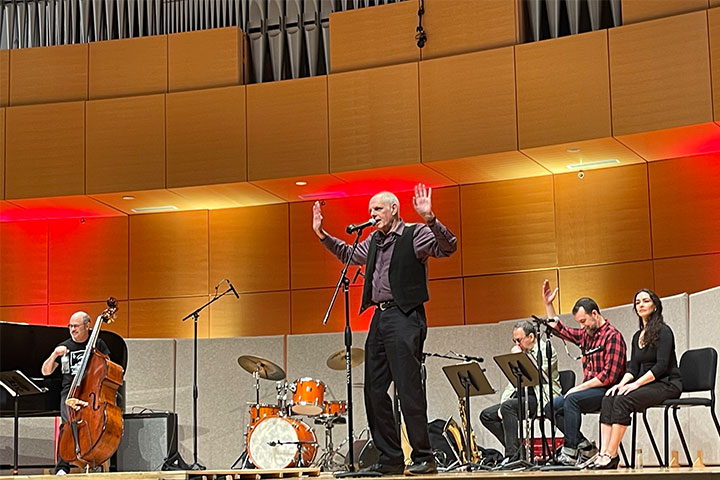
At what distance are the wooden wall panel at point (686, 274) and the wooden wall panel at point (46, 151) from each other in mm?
5238

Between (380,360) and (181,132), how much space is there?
5042 millimetres

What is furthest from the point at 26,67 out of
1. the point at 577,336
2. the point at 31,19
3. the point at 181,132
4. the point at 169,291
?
the point at 577,336

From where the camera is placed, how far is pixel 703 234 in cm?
849

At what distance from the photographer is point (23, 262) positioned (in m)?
10.5

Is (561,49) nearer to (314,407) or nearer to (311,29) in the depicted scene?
(311,29)

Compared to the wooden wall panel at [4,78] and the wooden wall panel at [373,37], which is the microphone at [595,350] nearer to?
the wooden wall panel at [373,37]

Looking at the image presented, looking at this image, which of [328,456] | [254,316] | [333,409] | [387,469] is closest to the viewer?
[387,469]

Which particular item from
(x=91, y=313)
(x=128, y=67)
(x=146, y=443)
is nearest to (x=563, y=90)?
(x=128, y=67)

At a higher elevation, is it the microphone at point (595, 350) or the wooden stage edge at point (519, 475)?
the microphone at point (595, 350)

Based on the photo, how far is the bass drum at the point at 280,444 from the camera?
25.7ft

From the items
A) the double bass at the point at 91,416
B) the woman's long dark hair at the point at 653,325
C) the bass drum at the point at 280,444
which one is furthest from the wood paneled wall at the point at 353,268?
the double bass at the point at 91,416

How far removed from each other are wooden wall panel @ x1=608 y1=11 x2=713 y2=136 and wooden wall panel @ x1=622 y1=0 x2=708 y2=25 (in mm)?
126

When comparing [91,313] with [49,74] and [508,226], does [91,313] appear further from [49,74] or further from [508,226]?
[508,226]

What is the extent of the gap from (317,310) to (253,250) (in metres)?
0.90
